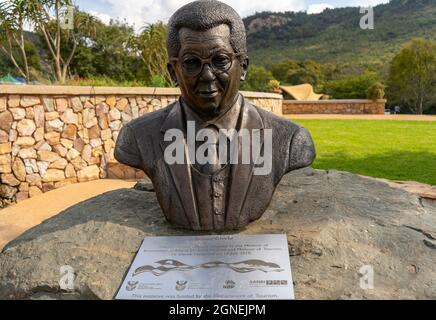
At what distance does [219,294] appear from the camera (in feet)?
6.34

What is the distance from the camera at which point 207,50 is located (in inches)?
91.6

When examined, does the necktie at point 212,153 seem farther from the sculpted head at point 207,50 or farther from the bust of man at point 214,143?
the sculpted head at point 207,50

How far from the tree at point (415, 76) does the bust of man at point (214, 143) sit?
25480mm

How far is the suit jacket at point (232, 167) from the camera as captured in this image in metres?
2.54

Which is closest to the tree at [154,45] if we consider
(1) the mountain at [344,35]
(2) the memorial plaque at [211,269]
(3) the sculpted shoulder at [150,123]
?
(3) the sculpted shoulder at [150,123]

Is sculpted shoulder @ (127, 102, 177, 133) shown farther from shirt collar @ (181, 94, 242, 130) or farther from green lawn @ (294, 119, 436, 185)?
green lawn @ (294, 119, 436, 185)

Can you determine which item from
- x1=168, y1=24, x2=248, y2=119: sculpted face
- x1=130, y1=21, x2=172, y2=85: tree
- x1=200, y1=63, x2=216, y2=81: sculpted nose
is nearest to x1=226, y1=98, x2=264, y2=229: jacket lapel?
x1=168, y1=24, x2=248, y2=119: sculpted face

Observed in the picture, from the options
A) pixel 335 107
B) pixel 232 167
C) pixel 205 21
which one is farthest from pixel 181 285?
pixel 335 107

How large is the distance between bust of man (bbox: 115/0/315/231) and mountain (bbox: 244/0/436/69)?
3564 centimetres

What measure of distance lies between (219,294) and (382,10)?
56109 mm

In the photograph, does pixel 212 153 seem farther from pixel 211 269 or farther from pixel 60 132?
pixel 60 132

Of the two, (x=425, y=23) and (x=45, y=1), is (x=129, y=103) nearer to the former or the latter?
(x=45, y=1)

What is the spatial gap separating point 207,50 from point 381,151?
7.44 meters

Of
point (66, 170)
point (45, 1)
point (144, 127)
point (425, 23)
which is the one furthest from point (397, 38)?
point (144, 127)
